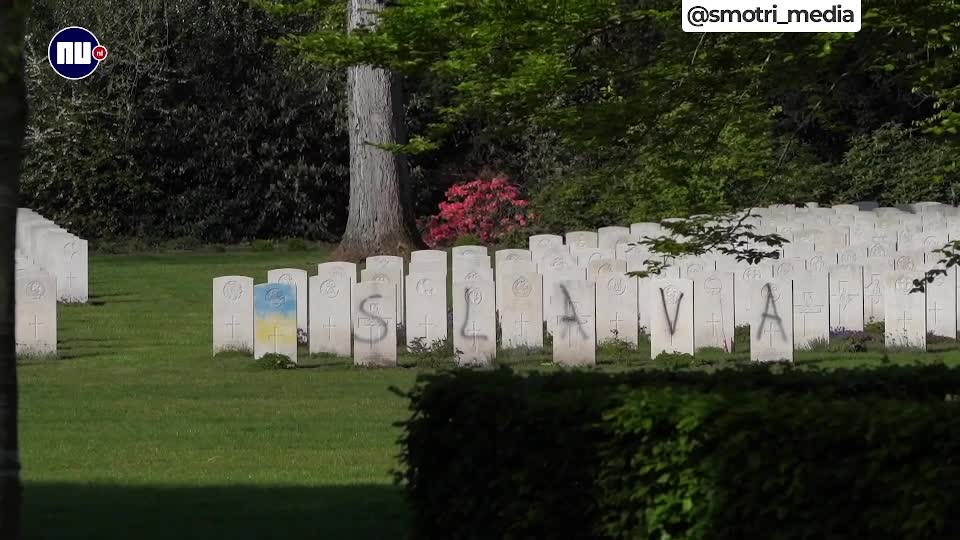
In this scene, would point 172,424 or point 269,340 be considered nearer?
point 172,424

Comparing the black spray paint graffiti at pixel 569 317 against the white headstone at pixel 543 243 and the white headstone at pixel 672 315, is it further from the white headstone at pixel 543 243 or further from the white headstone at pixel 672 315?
the white headstone at pixel 543 243

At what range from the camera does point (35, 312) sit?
15.3 metres

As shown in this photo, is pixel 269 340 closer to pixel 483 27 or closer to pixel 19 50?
pixel 483 27

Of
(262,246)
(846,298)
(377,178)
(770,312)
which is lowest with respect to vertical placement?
(770,312)

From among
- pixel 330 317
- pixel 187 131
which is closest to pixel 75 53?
pixel 187 131

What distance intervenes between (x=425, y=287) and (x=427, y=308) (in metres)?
0.24

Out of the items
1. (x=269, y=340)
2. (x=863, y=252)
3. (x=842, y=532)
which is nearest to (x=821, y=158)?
(x=863, y=252)

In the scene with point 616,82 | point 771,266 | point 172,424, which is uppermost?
point 616,82

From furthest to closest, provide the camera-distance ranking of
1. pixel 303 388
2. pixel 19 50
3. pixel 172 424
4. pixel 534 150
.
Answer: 1. pixel 534 150
2. pixel 303 388
3. pixel 172 424
4. pixel 19 50

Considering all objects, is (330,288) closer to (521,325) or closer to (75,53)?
(521,325)

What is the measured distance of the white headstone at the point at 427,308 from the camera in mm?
15375

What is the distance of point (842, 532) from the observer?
543 cm

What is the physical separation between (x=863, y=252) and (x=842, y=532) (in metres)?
13.4

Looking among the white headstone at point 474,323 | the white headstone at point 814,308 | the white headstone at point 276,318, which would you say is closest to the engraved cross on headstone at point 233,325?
the white headstone at point 276,318
